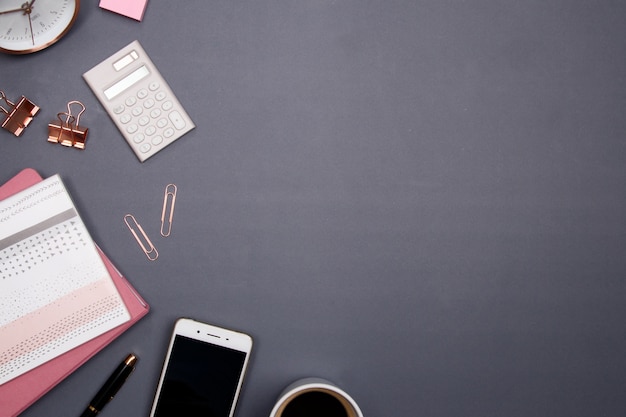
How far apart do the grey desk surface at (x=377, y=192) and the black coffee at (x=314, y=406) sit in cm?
5

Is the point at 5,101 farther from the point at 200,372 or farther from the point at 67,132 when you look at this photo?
the point at 200,372

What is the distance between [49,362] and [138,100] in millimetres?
345

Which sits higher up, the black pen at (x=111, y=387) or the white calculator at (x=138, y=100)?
the white calculator at (x=138, y=100)

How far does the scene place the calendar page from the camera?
683 mm

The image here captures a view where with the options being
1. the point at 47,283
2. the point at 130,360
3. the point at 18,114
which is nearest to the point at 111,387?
the point at 130,360

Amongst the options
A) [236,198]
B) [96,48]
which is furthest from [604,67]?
[96,48]

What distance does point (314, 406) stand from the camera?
66 cm

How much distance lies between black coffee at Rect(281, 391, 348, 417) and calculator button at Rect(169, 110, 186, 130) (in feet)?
1.20

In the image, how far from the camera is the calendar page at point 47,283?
2.24ft

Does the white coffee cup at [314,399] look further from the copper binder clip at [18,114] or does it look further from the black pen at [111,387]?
the copper binder clip at [18,114]

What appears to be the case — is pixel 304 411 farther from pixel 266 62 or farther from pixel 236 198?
pixel 266 62

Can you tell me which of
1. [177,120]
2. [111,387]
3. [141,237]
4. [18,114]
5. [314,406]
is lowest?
[314,406]

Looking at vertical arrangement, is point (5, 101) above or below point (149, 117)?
above

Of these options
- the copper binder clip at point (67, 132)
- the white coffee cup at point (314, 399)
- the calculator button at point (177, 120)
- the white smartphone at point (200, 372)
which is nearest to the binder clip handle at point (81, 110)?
the copper binder clip at point (67, 132)
